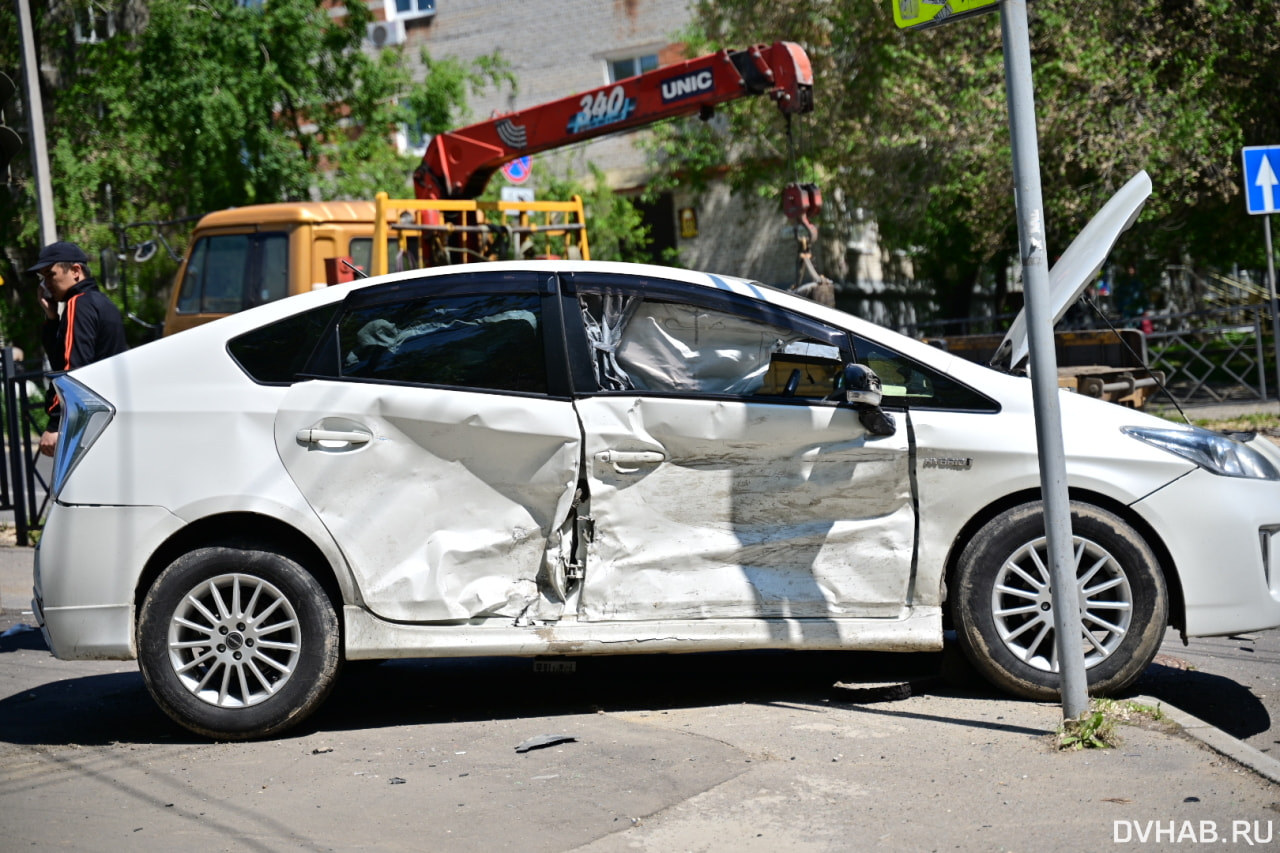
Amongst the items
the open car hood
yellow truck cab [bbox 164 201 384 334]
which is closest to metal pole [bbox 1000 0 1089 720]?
the open car hood

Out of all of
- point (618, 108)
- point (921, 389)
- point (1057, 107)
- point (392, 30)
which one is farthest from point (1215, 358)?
point (392, 30)

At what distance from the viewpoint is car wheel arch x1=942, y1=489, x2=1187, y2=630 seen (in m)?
5.15

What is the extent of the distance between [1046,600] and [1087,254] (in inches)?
62.0

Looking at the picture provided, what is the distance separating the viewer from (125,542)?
514 cm

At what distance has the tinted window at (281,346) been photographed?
529 centimetres

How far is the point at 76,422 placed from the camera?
17.4ft

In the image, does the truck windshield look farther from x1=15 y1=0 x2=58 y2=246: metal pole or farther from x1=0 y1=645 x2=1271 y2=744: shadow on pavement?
x1=0 y1=645 x2=1271 y2=744: shadow on pavement

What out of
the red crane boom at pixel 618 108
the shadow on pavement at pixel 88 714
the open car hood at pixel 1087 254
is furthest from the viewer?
the red crane boom at pixel 618 108

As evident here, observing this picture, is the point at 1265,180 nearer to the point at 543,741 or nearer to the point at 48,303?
the point at 543,741

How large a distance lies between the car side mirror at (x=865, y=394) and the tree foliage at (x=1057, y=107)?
40.8 feet

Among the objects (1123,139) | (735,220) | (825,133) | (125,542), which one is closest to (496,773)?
(125,542)

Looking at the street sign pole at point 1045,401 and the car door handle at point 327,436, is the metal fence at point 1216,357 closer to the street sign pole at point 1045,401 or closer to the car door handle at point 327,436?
the street sign pole at point 1045,401

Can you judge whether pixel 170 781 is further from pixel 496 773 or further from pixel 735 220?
pixel 735 220

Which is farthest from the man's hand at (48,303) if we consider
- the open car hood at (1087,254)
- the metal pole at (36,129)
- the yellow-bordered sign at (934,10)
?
the metal pole at (36,129)
